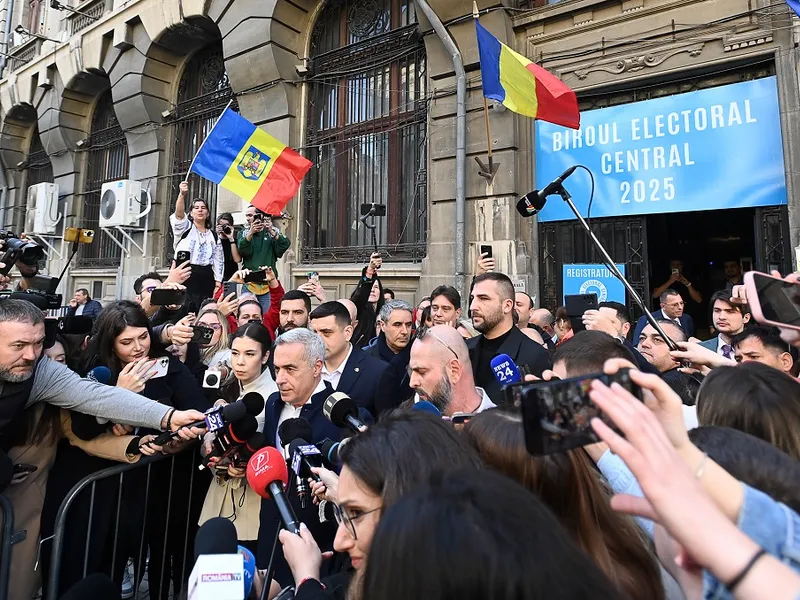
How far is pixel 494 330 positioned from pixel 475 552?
3257 mm

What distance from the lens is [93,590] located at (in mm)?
1652

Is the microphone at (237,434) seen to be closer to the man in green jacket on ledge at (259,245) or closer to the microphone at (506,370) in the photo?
the microphone at (506,370)

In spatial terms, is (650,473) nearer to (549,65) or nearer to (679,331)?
(679,331)

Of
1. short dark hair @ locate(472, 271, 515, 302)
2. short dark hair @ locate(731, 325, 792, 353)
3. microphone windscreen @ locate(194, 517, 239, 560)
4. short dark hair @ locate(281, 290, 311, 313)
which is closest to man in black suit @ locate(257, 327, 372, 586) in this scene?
microphone windscreen @ locate(194, 517, 239, 560)

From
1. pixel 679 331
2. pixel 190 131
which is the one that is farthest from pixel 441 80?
pixel 190 131

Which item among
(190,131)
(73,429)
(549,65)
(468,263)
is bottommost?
(73,429)

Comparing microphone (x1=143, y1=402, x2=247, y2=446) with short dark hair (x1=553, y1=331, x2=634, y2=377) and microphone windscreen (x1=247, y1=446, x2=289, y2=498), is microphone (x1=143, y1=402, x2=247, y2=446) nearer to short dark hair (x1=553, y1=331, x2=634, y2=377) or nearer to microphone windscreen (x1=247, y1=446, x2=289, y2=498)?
microphone windscreen (x1=247, y1=446, x2=289, y2=498)

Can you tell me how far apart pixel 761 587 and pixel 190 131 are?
14597 millimetres

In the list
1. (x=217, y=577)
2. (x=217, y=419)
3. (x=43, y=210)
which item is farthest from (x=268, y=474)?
(x=43, y=210)

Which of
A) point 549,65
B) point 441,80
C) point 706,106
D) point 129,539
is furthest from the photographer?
point 441,80

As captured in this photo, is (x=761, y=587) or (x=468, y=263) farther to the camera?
(x=468, y=263)

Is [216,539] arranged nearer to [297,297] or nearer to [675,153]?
[297,297]

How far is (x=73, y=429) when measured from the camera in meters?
2.67

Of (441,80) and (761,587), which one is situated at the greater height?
(441,80)
